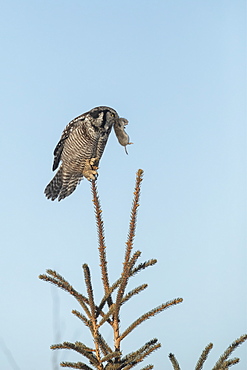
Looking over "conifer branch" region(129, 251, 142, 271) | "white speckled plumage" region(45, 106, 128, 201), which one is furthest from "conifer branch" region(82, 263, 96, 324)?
"white speckled plumage" region(45, 106, 128, 201)

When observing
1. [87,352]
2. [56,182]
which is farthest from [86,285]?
[56,182]

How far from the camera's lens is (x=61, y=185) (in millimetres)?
9195

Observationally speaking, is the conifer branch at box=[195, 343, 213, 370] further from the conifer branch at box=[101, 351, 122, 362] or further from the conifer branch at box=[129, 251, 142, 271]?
the conifer branch at box=[129, 251, 142, 271]

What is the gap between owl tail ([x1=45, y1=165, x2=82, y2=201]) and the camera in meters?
9.07

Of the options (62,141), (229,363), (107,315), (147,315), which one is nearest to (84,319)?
(107,315)

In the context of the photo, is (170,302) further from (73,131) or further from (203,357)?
(73,131)

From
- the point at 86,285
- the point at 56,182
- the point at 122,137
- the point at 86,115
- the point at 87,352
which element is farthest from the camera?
the point at 56,182

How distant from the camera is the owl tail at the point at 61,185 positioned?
29.8ft

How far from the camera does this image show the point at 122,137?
703cm

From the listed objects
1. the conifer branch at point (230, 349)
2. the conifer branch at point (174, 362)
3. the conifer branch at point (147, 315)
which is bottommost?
Answer: the conifer branch at point (230, 349)

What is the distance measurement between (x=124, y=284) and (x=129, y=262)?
126 millimetres

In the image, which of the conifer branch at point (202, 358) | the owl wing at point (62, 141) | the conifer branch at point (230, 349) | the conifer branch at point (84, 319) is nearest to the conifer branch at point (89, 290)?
the conifer branch at point (84, 319)

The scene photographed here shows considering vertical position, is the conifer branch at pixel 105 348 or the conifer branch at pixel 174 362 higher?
the conifer branch at pixel 105 348

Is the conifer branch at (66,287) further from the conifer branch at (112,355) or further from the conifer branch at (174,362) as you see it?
the conifer branch at (174,362)
